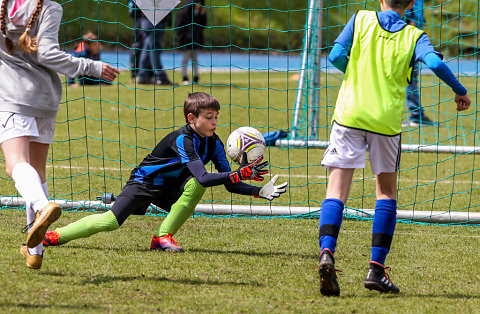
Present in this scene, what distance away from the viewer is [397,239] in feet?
16.7

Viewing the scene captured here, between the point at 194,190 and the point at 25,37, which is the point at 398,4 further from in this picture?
the point at 25,37

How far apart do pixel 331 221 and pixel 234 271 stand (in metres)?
0.73

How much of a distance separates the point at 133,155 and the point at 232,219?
119 inches

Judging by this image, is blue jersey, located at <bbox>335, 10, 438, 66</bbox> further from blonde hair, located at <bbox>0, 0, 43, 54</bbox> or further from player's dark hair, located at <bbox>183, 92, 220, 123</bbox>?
blonde hair, located at <bbox>0, 0, 43, 54</bbox>

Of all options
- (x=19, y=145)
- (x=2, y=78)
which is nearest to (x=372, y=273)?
(x=19, y=145)

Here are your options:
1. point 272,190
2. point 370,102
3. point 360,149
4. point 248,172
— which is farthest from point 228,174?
point 370,102

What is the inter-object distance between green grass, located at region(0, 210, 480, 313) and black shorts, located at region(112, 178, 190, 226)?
0.25 m

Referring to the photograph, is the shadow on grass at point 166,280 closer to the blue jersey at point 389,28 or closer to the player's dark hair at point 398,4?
the blue jersey at point 389,28

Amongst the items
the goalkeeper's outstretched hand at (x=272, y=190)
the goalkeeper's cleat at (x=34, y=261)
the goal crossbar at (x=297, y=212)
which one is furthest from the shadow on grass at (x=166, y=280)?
the goal crossbar at (x=297, y=212)

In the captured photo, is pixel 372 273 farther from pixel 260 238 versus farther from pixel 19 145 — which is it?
pixel 19 145

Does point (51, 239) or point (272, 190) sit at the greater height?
point (272, 190)

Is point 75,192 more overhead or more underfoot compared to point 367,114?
more underfoot

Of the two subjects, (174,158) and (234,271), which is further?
(174,158)

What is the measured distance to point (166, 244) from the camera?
4543mm
